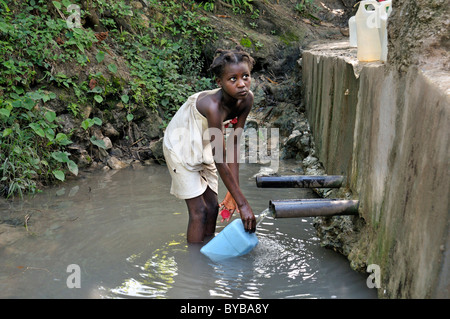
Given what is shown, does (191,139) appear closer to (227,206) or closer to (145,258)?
(227,206)

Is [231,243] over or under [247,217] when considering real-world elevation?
under

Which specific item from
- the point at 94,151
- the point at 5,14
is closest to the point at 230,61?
the point at 94,151

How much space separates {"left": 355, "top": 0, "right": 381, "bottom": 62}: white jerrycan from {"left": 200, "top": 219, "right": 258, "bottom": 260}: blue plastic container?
1.49 meters

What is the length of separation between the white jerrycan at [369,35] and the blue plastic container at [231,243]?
58.8 inches

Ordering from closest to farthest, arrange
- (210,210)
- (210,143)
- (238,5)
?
1. (210,143)
2. (210,210)
3. (238,5)

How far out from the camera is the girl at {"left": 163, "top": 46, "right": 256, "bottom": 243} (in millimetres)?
2875

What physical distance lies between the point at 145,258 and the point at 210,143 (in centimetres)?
87

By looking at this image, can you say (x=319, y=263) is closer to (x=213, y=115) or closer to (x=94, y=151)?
(x=213, y=115)

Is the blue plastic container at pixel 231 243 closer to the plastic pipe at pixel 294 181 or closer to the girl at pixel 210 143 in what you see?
the girl at pixel 210 143

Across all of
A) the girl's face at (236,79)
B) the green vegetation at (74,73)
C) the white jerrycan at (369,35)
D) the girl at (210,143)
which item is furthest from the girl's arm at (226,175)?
the green vegetation at (74,73)

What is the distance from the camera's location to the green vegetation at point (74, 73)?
4602 millimetres

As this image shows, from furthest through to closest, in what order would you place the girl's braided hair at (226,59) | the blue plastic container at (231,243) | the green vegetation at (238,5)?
1. the green vegetation at (238,5)
2. the blue plastic container at (231,243)
3. the girl's braided hair at (226,59)

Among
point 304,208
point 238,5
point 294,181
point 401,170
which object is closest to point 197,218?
point 294,181

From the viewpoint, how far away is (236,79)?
2873mm
